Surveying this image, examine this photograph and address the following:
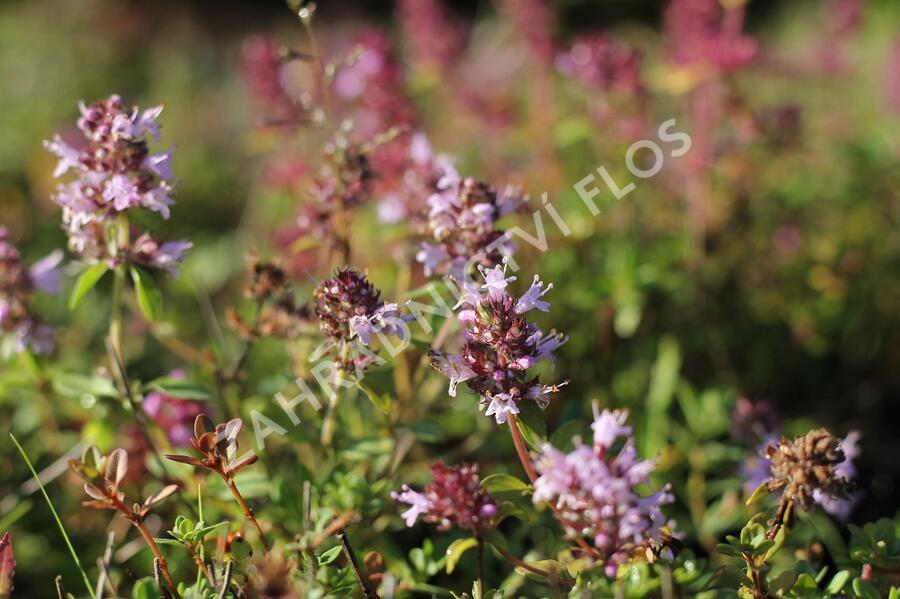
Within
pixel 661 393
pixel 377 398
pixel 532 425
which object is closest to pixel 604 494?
pixel 532 425

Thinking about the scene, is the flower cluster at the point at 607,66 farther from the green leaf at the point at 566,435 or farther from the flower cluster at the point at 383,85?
the green leaf at the point at 566,435

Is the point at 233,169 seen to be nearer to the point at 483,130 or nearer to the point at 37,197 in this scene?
the point at 37,197

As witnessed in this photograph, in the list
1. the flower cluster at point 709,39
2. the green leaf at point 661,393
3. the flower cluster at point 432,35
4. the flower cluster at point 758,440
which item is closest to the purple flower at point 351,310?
the flower cluster at point 758,440

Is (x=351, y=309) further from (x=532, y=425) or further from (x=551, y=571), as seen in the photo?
(x=551, y=571)

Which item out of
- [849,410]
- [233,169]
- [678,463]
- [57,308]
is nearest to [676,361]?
[678,463]

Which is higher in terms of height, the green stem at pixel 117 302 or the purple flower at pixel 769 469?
the green stem at pixel 117 302
